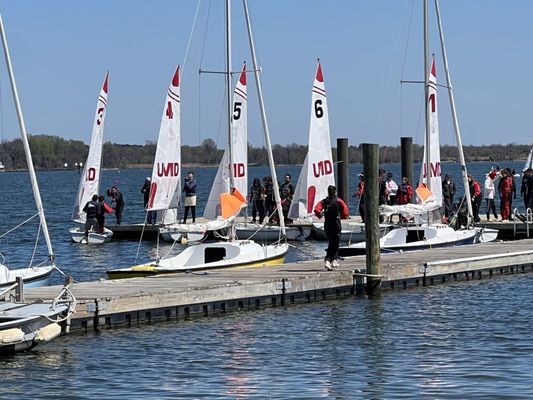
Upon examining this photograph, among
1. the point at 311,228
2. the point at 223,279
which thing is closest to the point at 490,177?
the point at 311,228

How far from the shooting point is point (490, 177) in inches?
1745

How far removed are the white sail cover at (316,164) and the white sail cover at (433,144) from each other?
324 cm

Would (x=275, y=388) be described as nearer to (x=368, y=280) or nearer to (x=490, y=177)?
(x=368, y=280)

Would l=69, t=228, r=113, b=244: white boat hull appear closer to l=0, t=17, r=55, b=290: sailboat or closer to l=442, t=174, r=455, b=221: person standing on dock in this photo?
l=442, t=174, r=455, b=221: person standing on dock

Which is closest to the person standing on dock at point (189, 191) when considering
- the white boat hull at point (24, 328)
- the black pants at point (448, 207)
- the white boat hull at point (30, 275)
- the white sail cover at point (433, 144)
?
the black pants at point (448, 207)

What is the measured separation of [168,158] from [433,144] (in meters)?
8.84

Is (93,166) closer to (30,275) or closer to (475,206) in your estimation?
(475,206)

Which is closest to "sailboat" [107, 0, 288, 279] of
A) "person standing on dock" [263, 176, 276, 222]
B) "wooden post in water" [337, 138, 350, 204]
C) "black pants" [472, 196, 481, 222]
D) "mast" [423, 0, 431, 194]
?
"mast" [423, 0, 431, 194]

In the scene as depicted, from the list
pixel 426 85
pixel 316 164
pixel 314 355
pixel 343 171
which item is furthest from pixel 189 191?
pixel 314 355

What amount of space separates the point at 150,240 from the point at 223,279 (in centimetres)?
1890

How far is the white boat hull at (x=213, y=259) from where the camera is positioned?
2642 cm

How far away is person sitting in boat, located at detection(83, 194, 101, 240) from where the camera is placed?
4144 centimetres

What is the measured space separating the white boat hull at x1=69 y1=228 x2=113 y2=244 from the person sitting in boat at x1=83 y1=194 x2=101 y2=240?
0.14 m

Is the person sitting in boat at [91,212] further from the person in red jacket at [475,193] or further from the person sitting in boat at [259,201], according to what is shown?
the person in red jacket at [475,193]
